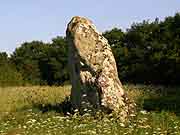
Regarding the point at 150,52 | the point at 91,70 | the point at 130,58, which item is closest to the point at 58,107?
the point at 91,70

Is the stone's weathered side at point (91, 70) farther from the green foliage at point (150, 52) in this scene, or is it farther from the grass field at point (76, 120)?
the green foliage at point (150, 52)

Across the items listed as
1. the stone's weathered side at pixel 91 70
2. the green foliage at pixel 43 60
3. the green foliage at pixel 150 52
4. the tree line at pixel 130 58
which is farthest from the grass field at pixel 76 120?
the green foliage at pixel 43 60

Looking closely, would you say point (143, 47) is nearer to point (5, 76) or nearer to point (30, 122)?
point (5, 76)

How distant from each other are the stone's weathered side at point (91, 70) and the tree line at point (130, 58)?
76.8 feet

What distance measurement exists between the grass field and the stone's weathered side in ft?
2.30

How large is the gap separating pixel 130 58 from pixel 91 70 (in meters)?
52.2

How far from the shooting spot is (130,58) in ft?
221

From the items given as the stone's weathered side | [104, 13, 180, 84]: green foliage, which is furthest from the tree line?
the stone's weathered side

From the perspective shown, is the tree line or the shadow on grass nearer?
the shadow on grass

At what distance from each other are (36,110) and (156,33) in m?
55.1

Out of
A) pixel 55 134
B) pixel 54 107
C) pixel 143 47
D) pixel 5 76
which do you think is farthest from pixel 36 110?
pixel 143 47

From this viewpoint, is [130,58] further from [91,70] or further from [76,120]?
[76,120]

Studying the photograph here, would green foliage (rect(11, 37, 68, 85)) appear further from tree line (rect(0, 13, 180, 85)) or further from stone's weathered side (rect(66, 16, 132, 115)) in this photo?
stone's weathered side (rect(66, 16, 132, 115))

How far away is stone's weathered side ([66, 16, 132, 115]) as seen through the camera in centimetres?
1488
